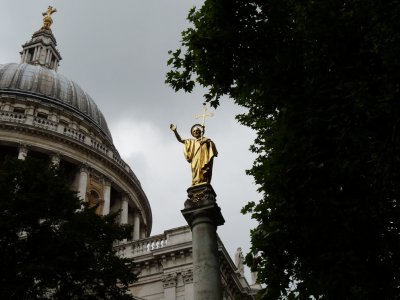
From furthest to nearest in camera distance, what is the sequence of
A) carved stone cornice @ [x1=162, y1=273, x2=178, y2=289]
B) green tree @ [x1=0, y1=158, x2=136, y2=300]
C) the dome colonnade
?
Result: the dome colonnade < carved stone cornice @ [x1=162, y1=273, x2=178, y2=289] < green tree @ [x1=0, y1=158, x2=136, y2=300]

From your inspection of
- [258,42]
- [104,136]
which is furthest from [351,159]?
[104,136]

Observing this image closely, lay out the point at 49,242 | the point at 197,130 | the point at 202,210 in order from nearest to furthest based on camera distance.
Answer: the point at 202,210, the point at 197,130, the point at 49,242

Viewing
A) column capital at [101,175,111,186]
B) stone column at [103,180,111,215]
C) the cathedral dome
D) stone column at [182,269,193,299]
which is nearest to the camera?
stone column at [182,269,193,299]

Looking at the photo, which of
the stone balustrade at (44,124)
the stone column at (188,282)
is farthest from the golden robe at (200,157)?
the stone balustrade at (44,124)

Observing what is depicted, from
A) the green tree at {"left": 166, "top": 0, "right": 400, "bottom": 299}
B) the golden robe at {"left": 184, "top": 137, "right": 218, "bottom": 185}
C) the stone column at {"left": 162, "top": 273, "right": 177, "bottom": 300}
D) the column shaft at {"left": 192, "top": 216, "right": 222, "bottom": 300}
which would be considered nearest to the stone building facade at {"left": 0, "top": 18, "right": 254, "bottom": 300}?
the stone column at {"left": 162, "top": 273, "right": 177, "bottom": 300}

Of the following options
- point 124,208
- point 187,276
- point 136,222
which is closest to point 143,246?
point 187,276

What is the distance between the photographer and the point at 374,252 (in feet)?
35.7

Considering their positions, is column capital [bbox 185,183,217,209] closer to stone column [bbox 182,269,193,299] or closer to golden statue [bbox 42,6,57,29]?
stone column [bbox 182,269,193,299]

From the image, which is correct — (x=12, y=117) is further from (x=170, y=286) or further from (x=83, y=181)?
(x=170, y=286)

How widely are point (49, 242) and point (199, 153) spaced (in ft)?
18.7

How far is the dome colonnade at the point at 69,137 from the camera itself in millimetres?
42875

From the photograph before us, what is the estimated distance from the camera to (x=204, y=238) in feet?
41.7

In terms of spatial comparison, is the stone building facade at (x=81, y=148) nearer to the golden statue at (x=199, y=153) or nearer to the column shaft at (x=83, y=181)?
the column shaft at (x=83, y=181)

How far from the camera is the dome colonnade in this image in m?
42.9
